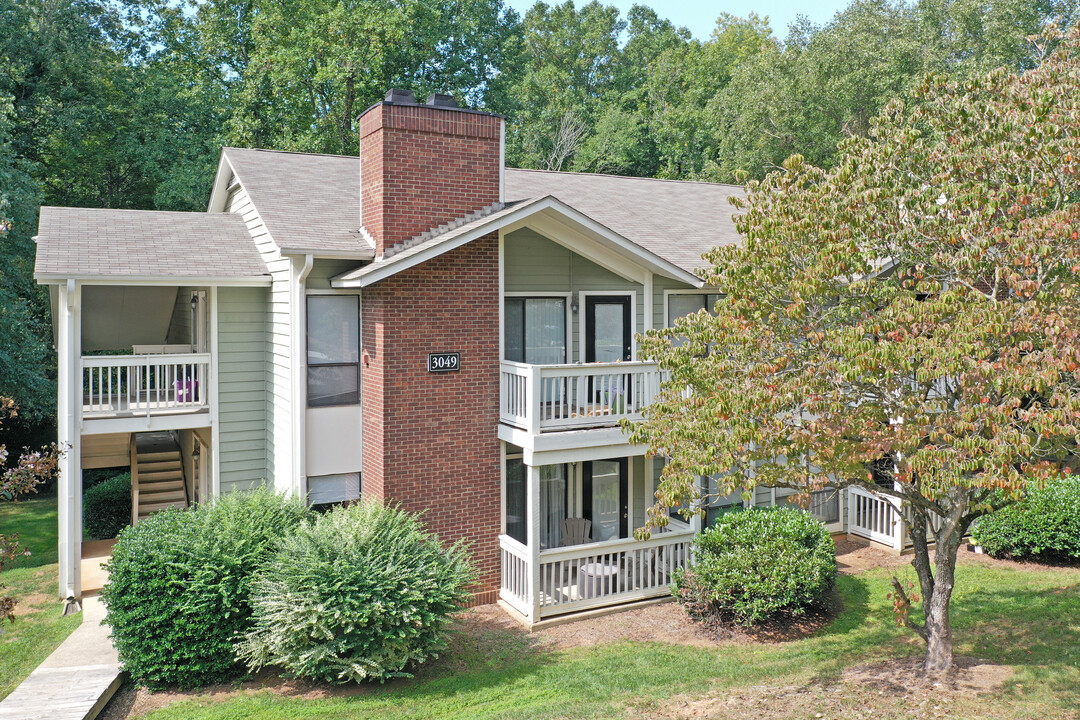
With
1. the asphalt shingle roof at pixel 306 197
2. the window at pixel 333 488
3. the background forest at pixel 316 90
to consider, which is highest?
the background forest at pixel 316 90

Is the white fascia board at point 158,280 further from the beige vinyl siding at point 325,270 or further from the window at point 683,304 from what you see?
the window at point 683,304

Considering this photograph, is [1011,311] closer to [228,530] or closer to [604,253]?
[604,253]

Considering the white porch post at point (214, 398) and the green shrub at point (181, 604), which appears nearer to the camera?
the green shrub at point (181, 604)

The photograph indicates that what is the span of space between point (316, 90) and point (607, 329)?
23.6m

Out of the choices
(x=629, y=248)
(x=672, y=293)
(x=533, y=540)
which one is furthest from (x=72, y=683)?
(x=672, y=293)

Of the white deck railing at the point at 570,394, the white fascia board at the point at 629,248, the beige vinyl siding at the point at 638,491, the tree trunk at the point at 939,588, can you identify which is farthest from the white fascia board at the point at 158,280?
the tree trunk at the point at 939,588

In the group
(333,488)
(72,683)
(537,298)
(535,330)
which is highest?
(537,298)

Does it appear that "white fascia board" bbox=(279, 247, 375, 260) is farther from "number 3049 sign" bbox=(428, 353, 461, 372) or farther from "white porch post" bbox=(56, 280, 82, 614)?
"white porch post" bbox=(56, 280, 82, 614)

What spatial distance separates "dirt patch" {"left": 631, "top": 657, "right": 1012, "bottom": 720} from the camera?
862 centimetres

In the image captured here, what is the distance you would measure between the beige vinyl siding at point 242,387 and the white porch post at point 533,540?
5153 millimetres

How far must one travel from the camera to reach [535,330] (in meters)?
14.1

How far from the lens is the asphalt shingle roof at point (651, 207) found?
1603 centimetres

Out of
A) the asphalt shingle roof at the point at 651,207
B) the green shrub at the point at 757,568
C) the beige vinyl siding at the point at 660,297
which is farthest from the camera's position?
the asphalt shingle roof at the point at 651,207

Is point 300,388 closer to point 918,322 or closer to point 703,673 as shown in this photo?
point 703,673
